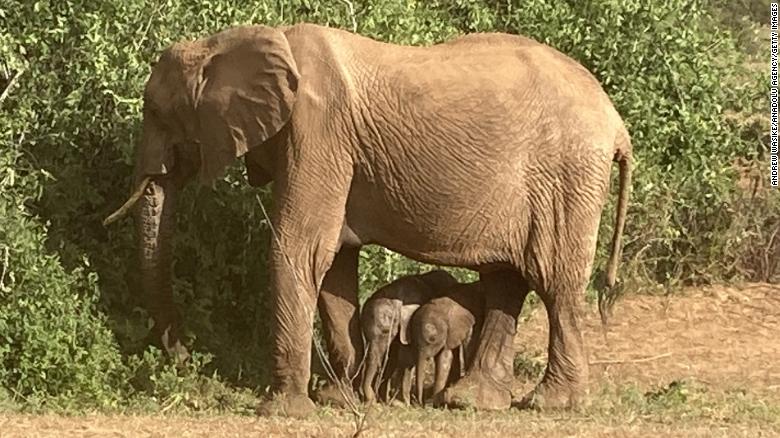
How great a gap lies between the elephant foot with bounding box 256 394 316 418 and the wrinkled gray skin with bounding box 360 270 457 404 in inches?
19.2

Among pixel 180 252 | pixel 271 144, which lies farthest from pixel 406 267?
pixel 271 144

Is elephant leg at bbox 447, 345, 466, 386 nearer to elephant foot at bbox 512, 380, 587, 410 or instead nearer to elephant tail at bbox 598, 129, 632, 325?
elephant foot at bbox 512, 380, 587, 410

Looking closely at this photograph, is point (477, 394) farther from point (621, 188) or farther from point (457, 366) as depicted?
point (621, 188)

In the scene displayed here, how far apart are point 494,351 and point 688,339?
286 centimetres

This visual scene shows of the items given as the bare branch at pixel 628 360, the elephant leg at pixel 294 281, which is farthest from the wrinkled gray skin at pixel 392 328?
the bare branch at pixel 628 360

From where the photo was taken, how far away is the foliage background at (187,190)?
9531mm

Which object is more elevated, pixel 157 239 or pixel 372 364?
pixel 157 239

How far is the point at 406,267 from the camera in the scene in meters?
11.3

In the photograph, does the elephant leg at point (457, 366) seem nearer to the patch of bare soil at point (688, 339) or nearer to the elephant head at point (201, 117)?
the patch of bare soil at point (688, 339)

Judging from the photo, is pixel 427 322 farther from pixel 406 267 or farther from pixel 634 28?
pixel 634 28

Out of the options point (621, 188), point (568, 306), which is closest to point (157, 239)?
point (568, 306)

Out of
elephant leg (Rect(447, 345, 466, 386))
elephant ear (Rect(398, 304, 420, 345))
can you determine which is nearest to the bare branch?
elephant leg (Rect(447, 345, 466, 386))

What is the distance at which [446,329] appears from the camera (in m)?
9.46

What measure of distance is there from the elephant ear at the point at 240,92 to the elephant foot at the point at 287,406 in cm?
117
